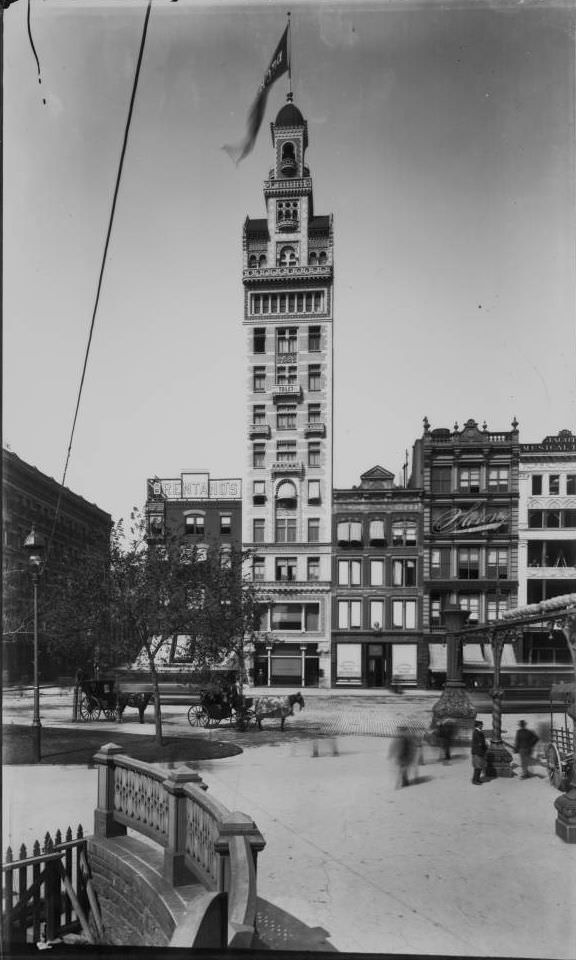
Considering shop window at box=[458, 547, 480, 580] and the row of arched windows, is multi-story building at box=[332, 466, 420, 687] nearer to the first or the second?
shop window at box=[458, 547, 480, 580]

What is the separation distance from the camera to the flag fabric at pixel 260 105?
6.84 m

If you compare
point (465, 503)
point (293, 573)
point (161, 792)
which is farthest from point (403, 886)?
point (465, 503)

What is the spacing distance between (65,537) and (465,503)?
920 centimetres

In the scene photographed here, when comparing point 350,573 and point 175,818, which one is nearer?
point 175,818

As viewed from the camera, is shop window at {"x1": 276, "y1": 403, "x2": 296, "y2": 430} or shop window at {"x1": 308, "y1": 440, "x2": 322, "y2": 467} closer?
shop window at {"x1": 276, "y1": 403, "x2": 296, "y2": 430}

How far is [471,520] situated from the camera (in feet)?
45.2

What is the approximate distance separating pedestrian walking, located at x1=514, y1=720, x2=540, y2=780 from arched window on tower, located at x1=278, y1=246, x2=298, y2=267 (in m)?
9.33

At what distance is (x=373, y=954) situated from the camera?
585 centimetres

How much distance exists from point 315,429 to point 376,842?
5301 mm

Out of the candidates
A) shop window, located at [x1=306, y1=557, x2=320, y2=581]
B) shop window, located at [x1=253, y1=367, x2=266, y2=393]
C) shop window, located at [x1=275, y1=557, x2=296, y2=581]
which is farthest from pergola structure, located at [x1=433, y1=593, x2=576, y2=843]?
shop window, located at [x1=253, y1=367, x2=266, y2=393]

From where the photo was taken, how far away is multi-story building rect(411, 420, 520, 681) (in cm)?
995

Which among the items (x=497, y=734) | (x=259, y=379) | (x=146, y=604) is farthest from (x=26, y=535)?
(x=497, y=734)

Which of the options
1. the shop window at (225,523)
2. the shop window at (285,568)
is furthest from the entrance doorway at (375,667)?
the shop window at (225,523)

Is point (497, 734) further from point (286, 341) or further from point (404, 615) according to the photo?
point (286, 341)
